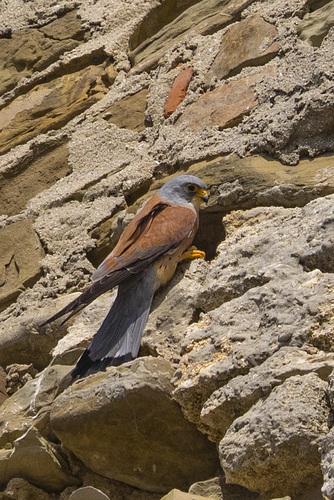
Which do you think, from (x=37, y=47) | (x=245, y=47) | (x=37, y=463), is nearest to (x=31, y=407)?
(x=37, y=463)

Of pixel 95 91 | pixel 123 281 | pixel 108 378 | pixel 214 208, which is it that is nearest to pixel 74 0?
pixel 95 91

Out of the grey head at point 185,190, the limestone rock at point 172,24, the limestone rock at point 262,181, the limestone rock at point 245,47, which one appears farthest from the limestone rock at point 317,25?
the grey head at point 185,190

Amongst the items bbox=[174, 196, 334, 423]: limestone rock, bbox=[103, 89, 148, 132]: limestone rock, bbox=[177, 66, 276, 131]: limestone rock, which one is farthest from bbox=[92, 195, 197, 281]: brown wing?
bbox=[103, 89, 148, 132]: limestone rock

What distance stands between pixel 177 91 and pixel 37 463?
1719 millimetres

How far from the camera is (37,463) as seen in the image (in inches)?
88.0

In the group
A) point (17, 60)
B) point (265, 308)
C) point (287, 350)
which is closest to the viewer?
point (287, 350)

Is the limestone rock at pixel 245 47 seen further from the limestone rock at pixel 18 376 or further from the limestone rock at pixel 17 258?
the limestone rock at pixel 18 376

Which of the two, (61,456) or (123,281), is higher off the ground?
(123,281)

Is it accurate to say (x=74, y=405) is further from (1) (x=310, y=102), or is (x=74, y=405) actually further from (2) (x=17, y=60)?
(2) (x=17, y=60)

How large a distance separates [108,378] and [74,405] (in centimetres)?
12

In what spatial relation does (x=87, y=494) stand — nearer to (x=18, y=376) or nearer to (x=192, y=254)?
(x=18, y=376)

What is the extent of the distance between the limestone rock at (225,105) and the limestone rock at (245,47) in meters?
0.09

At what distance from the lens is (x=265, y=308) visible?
204 cm

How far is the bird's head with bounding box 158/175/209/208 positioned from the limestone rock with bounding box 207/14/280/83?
613mm
